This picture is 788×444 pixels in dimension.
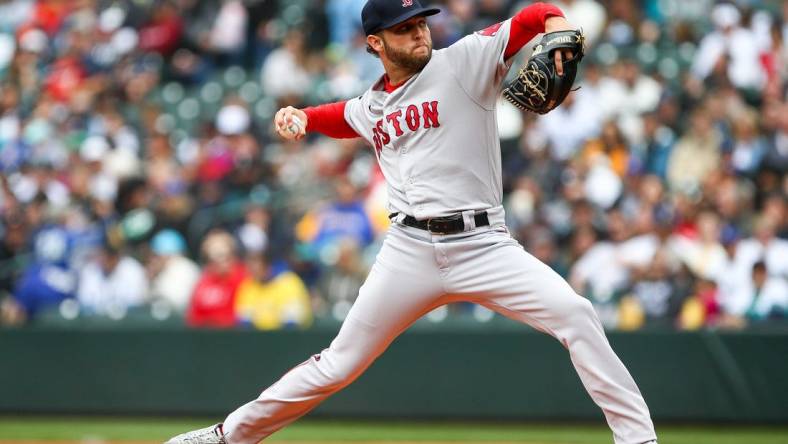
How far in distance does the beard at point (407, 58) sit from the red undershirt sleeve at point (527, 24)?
345 millimetres

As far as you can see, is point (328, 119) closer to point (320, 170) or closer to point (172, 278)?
point (172, 278)

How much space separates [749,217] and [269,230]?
4438 millimetres

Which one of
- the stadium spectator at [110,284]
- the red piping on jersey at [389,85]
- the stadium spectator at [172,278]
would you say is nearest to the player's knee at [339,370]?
the red piping on jersey at [389,85]

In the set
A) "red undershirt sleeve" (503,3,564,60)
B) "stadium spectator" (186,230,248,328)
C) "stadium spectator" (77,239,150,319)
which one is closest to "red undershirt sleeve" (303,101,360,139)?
"red undershirt sleeve" (503,3,564,60)

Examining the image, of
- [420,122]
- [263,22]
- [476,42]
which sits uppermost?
[263,22]

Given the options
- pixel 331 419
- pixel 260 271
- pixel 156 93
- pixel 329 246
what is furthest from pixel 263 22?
pixel 331 419

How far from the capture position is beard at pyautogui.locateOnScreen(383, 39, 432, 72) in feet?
16.0

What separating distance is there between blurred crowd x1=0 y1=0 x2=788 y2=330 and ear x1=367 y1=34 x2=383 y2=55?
433 cm

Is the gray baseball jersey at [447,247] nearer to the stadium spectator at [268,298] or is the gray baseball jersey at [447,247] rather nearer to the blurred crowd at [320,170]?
the blurred crowd at [320,170]

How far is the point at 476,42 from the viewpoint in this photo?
4.85m

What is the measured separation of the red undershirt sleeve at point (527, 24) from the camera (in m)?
4.62

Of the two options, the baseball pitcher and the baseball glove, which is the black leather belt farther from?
the baseball glove

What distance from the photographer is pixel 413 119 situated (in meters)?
4.89

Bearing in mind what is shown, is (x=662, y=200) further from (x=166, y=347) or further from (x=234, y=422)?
(x=234, y=422)
